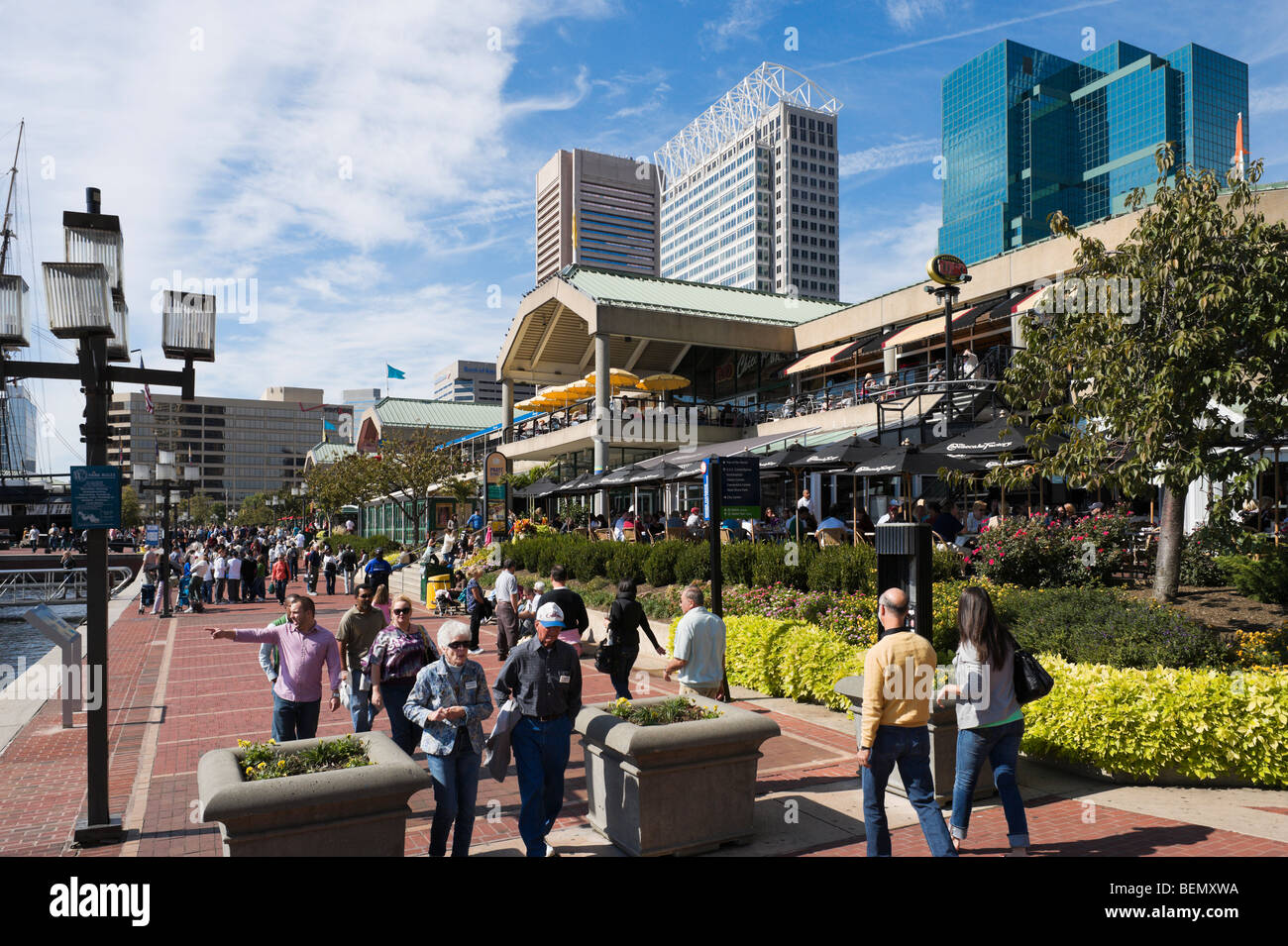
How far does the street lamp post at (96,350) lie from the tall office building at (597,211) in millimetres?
139960

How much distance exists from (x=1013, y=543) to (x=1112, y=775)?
578cm

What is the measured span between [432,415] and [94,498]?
65852mm

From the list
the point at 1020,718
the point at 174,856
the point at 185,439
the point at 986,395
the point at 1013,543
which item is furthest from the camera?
the point at 185,439

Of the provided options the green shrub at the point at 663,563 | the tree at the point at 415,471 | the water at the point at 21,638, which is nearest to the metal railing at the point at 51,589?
the water at the point at 21,638

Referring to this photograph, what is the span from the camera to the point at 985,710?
5434 millimetres

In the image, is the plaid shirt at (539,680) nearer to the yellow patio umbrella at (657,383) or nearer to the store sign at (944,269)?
the store sign at (944,269)

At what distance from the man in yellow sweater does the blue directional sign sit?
563 cm

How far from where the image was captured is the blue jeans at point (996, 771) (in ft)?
17.8

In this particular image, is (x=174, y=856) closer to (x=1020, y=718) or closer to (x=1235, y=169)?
(x=1020, y=718)

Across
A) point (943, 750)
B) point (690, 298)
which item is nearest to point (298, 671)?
point (943, 750)

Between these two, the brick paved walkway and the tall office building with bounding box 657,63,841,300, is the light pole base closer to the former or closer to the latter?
the brick paved walkway

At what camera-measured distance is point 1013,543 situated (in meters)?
12.6

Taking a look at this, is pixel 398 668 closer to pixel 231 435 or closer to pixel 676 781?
pixel 676 781
